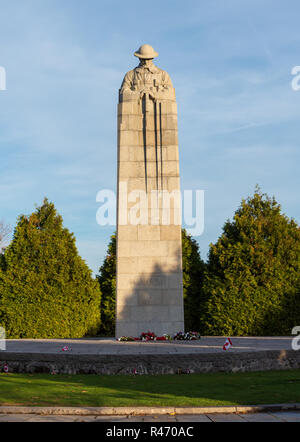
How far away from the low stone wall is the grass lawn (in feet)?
1.32

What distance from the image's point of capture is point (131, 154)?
779 inches

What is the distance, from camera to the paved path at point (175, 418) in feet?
24.0

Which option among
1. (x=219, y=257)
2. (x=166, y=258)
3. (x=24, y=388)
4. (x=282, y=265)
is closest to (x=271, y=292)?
(x=282, y=265)

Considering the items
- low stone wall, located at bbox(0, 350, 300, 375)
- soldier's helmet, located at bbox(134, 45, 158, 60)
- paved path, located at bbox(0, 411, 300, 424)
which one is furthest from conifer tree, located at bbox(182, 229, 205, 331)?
paved path, located at bbox(0, 411, 300, 424)

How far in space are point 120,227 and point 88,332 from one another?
7892 mm

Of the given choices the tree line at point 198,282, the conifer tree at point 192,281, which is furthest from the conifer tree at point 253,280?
the conifer tree at point 192,281

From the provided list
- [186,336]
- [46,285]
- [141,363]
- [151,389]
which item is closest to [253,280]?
[186,336]

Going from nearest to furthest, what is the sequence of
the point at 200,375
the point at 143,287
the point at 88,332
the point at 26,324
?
1. the point at 200,375
2. the point at 143,287
3. the point at 26,324
4. the point at 88,332

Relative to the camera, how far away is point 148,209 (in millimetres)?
19453

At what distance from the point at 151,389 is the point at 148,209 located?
10254mm

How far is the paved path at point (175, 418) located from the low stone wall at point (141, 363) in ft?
16.3

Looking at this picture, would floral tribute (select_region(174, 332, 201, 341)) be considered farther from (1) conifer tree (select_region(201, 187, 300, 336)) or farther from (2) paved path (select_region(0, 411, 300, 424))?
(2) paved path (select_region(0, 411, 300, 424))

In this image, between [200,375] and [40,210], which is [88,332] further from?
[200,375]

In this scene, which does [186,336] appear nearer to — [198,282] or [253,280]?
[253,280]
